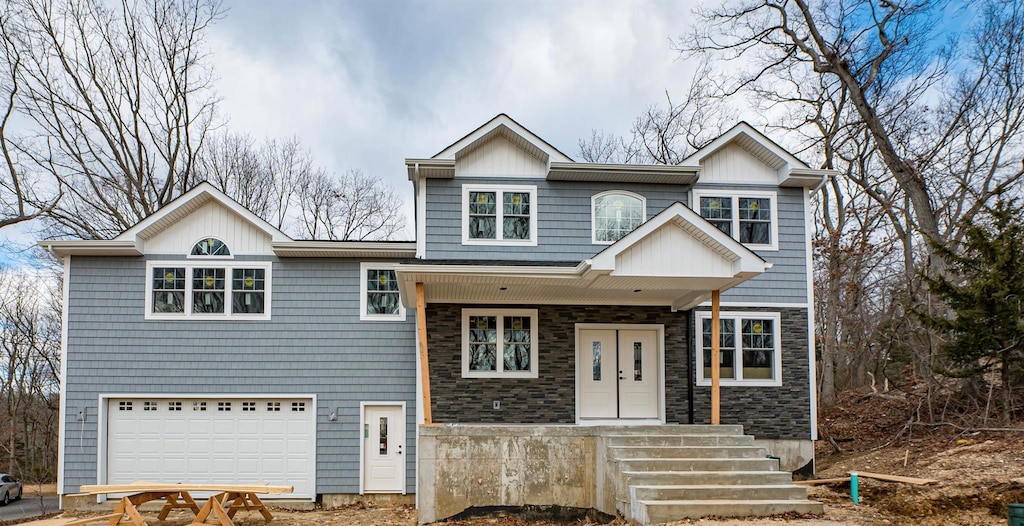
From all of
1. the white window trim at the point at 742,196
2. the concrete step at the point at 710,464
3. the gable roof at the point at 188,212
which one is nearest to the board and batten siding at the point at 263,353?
the gable roof at the point at 188,212

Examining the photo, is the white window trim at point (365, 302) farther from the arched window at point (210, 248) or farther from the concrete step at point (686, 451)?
the concrete step at point (686, 451)

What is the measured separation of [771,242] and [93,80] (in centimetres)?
1961

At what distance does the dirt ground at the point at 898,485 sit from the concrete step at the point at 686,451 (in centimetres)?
114

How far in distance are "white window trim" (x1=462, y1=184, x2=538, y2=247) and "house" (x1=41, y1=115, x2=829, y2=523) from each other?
0.03 m

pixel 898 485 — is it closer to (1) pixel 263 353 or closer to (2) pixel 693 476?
(2) pixel 693 476

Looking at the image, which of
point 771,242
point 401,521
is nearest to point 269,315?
point 401,521

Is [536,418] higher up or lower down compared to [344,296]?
lower down

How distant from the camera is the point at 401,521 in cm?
1144

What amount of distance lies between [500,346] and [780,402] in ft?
17.6

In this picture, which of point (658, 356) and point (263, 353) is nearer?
point (658, 356)

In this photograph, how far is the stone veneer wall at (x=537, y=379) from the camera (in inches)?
505

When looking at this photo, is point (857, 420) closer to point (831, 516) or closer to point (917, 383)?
point (917, 383)

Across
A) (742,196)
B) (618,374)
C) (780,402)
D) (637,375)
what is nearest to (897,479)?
(780,402)

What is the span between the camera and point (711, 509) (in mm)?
8648
